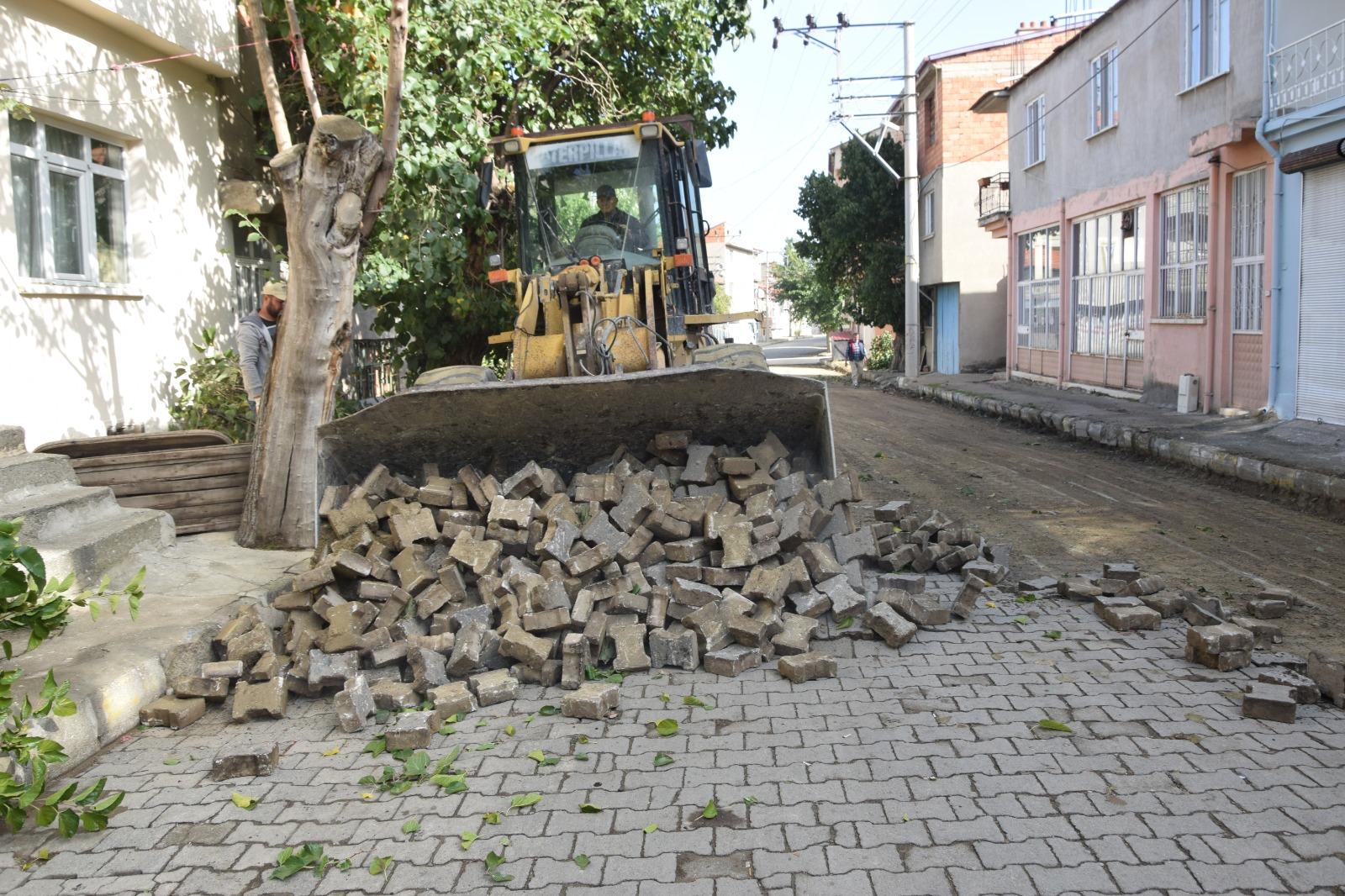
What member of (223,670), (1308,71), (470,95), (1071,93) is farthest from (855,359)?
(223,670)

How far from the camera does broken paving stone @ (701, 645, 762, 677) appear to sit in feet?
17.5

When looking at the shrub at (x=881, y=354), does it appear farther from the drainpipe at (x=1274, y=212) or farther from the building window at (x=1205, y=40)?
the drainpipe at (x=1274, y=212)

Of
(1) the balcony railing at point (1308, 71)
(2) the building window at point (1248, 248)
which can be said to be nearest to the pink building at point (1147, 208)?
(2) the building window at point (1248, 248)

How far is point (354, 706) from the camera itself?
487cm

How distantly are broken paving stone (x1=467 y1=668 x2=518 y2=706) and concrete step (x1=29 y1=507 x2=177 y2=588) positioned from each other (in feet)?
Answer: 8.81

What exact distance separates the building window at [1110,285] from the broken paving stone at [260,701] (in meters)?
16.6

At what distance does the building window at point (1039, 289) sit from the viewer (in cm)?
2311

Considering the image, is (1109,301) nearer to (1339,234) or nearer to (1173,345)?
(1173,345)

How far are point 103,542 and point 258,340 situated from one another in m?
2.74

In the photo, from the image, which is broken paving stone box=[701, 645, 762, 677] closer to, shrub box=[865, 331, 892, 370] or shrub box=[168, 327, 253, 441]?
shrub box=[168, 327, 253, 441]

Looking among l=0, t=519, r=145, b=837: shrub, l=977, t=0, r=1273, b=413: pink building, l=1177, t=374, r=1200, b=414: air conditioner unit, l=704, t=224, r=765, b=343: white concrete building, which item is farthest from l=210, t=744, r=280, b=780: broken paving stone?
l=704, t=224, r=765, b=343: white concrete building

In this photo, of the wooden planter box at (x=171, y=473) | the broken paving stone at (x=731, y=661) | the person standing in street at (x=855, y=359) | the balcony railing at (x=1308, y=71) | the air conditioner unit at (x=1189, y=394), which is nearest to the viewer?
the broken paving stone at (x=731, y=661)

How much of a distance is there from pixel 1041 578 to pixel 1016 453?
276 inches

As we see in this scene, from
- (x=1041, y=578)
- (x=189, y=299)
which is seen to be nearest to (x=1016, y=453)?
(x=1041, y=578)
